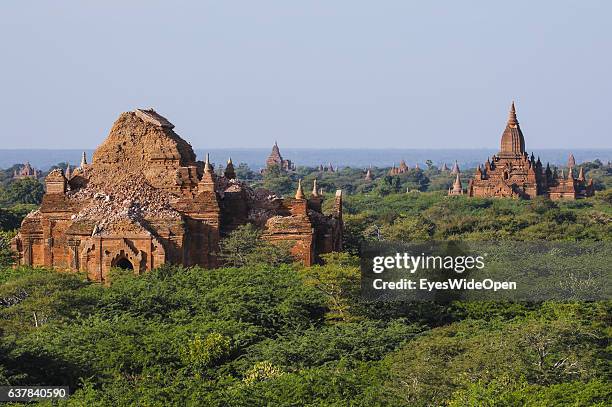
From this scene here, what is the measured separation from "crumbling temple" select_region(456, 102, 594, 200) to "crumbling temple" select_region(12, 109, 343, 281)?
61.8 m

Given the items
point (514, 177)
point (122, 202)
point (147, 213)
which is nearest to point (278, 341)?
point (147, 213)

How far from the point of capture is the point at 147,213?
37.4 metres

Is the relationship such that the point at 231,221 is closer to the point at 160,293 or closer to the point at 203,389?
the point at 160,293

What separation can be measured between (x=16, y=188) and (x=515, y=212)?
1656 inches

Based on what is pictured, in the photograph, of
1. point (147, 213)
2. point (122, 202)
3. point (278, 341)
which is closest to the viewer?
point (278, 341)

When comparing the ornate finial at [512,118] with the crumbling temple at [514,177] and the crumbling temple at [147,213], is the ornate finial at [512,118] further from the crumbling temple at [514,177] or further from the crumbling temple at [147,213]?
the crumbling temple at [147,213]

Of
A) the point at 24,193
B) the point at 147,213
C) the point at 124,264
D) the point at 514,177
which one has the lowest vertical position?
the point at 24,193

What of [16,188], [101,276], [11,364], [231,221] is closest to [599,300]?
[231,221]

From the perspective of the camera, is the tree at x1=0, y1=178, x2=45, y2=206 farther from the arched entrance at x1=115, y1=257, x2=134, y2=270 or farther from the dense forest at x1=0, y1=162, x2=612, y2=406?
the arched entrance at x1=115, y1=257, x2=134, y2=270

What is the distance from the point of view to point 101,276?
36500 millimetres

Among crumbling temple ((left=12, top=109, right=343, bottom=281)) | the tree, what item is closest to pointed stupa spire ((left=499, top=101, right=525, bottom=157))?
the tree

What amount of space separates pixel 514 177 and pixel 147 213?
218ft

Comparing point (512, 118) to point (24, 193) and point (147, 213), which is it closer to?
point (24, 193)

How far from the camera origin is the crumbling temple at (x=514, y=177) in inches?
3949
